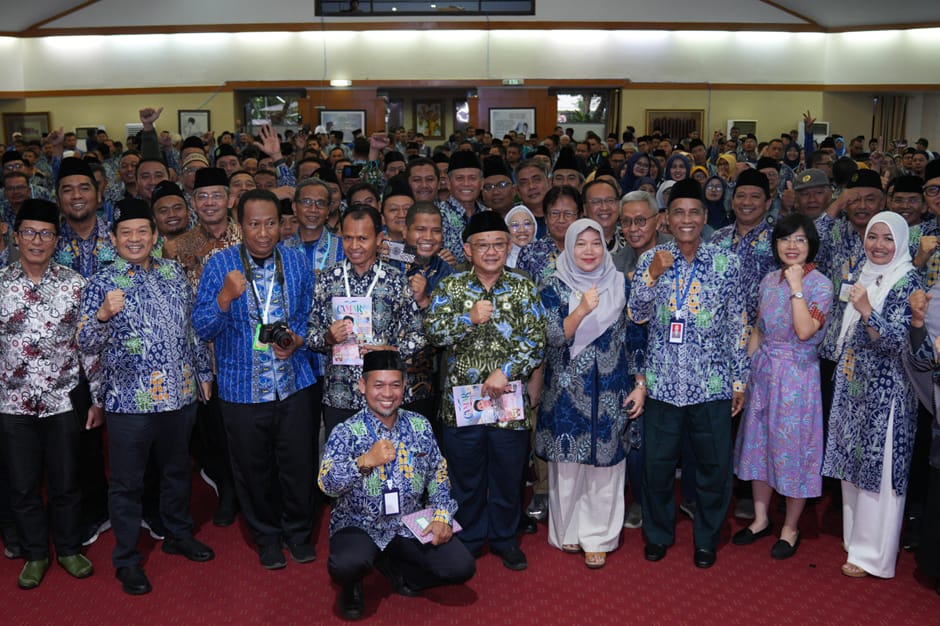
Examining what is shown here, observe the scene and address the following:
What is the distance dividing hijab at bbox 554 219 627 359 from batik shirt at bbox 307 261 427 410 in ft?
2.48

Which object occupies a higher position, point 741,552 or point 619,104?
point 619,104

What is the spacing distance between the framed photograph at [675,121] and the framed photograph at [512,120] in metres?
2.60

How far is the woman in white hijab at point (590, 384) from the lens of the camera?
4.15 m

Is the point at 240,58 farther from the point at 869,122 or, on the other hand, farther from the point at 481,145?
the point at 869,122

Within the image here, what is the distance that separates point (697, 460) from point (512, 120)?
51.6 ft

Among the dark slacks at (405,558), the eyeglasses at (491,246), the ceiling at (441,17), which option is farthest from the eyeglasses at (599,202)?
the ceiling at (441,17)

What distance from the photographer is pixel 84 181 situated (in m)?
4.76

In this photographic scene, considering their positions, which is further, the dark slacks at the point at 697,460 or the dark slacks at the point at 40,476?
the dark slacks at the point at 697,460

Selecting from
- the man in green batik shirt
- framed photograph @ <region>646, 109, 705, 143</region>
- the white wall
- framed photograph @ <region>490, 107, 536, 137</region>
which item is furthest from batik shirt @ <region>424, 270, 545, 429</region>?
framed photograph @ <region>646, 109, 705, 143</region>

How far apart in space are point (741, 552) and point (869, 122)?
18156 millimetres

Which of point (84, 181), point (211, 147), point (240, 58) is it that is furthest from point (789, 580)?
point (240, 58)

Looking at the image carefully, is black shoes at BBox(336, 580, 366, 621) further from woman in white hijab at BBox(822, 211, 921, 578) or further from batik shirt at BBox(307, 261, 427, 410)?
woman in white hijab at BBox(822, 211, 921, 578)

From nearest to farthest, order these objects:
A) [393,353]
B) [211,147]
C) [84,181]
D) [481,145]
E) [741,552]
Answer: [393,353] → [741,552] → [84,181] → [481,145] → [211,147]

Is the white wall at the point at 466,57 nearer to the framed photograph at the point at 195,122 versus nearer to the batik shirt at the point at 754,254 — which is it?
the framed photograph at the point at 195,122
